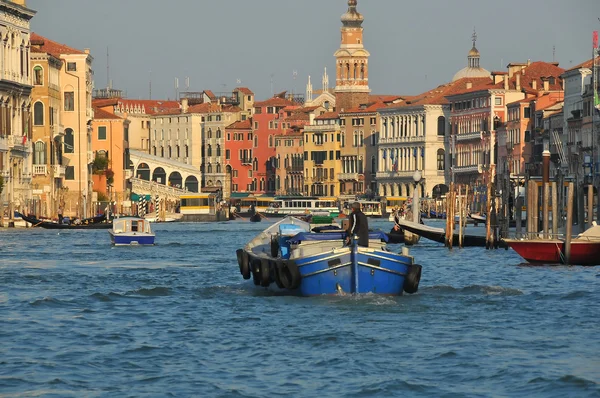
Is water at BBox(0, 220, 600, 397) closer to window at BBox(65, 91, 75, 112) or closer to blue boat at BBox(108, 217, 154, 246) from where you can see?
blue boat at BBox(108, 217, 154, 246)

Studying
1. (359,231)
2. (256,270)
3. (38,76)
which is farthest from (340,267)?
(38,76)

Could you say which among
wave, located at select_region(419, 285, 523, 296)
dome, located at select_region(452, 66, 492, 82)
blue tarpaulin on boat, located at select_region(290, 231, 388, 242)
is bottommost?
wave, located at select_region(419, 285, 523, 296)

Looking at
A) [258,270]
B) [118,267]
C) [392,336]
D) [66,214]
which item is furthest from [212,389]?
[66,214]

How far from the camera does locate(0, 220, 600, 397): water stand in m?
18.6

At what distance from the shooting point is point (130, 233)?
51344 millimetres

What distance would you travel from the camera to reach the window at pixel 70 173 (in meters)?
84.5

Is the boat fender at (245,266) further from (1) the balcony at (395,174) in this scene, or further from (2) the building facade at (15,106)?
(1) the balcony at (395,174)

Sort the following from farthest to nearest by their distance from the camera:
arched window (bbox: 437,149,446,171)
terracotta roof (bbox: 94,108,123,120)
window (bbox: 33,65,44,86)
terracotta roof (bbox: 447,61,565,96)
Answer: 1. arched window (bbox: 437,149,446,171)
2. terracotta roof (bbox: 447,61,565,96)
3. terracotta roof (bbox: 94,108,123,120)
4. window (bbox: 33,65,44,86)

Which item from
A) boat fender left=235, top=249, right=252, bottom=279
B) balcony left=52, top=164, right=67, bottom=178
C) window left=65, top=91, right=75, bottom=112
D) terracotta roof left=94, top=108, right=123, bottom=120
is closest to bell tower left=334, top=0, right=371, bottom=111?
terracotta roof left=94, top=108, right=123, bottom=120

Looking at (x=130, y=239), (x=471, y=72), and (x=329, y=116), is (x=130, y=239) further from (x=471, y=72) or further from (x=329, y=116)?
(x=471, y=72)

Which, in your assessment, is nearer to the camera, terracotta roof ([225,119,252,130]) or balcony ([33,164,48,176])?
balcony ([33,164,48,176])

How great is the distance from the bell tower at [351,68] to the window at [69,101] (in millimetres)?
48617

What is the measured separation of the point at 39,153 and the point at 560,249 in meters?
44.5

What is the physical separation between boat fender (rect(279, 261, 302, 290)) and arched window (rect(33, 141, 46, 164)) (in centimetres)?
5205
